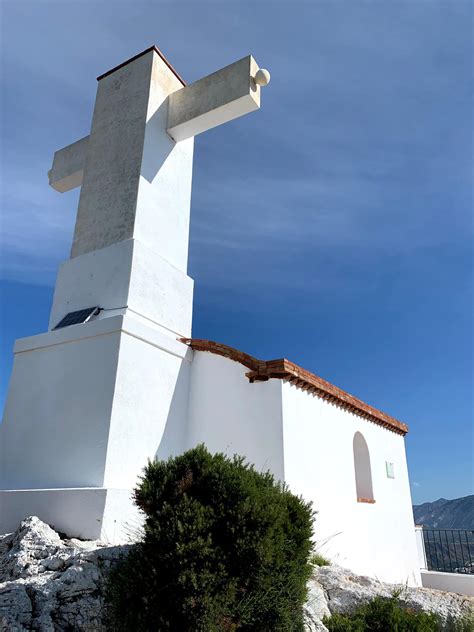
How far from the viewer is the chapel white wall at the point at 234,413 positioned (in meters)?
7.74

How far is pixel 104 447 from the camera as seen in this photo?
23.1ft

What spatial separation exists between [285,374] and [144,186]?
14.9 feet

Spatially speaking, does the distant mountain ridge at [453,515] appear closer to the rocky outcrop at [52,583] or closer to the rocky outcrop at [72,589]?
the rocky outcrop at [72,589]

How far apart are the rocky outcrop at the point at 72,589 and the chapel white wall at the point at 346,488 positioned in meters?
1.71

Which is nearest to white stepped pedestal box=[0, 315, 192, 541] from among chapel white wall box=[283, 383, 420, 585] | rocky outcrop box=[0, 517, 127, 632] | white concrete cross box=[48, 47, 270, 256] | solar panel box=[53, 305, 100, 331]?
solar panel box=[53, 305, 100, 331]

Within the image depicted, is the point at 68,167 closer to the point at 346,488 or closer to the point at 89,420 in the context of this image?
the point at 89,420

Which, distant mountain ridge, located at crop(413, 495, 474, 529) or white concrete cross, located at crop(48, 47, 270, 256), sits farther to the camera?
distant mountain ridge, located at crop(413, 495, 474, 529)

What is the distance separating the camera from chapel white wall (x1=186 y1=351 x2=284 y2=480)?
305 inches

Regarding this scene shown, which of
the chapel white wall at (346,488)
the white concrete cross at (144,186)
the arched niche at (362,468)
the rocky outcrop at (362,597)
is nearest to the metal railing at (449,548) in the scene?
the chapel white wall at (346,488)

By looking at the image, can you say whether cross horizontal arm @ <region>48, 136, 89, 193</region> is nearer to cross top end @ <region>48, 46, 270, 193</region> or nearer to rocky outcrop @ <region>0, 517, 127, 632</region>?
cross top end @ <region>48, 46, 270, 193</region>

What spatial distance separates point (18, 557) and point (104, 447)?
1.86 metres

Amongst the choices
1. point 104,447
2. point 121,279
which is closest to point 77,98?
→ point 121,279

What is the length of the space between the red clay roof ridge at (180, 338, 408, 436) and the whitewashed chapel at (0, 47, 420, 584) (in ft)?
0.09

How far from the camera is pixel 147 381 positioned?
26.3ft
